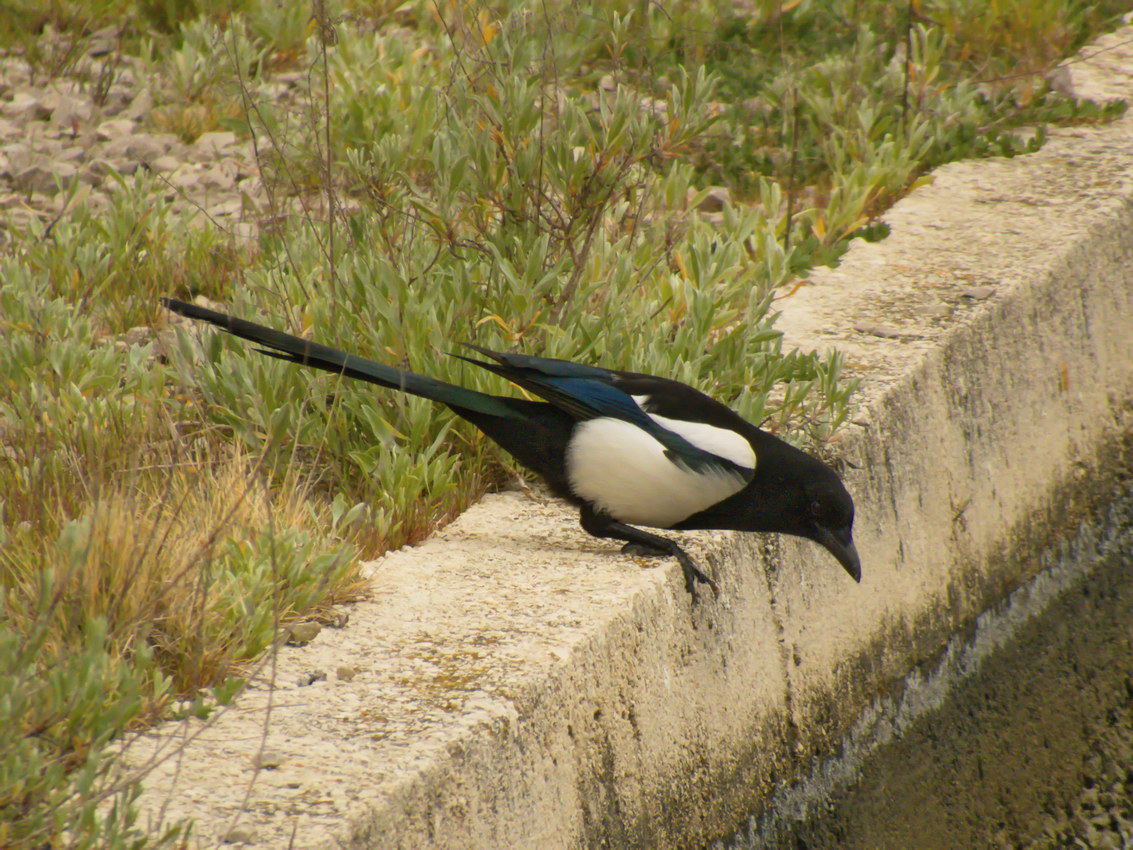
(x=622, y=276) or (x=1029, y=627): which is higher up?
(x=622, y=276)

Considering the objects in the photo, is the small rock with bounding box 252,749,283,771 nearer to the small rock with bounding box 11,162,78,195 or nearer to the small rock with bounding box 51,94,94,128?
the small rock with bounding box 11,162,78,195

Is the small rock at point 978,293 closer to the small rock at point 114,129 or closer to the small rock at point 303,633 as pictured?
the small rock at point 303,633

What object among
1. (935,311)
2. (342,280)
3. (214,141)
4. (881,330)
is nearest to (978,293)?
(935,311)

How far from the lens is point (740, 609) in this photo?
9.94ft

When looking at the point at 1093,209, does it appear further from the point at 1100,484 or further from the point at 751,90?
the point at 751,90

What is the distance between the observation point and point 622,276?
3764mm

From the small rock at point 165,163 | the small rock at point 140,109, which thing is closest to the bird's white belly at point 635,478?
the small rock at point 165,163

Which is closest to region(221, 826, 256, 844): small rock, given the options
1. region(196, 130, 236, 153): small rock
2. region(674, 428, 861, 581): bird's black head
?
region(674, 428, 861, 581): bird's black head

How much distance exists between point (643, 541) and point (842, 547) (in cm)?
48

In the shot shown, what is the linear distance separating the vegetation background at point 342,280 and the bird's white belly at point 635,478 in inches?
14.3

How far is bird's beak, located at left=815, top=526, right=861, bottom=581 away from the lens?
3.07 m

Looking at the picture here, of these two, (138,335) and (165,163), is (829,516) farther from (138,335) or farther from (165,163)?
(165,163)

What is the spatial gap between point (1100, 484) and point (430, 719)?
11.1 feet

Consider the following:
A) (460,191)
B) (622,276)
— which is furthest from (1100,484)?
(460,191)
